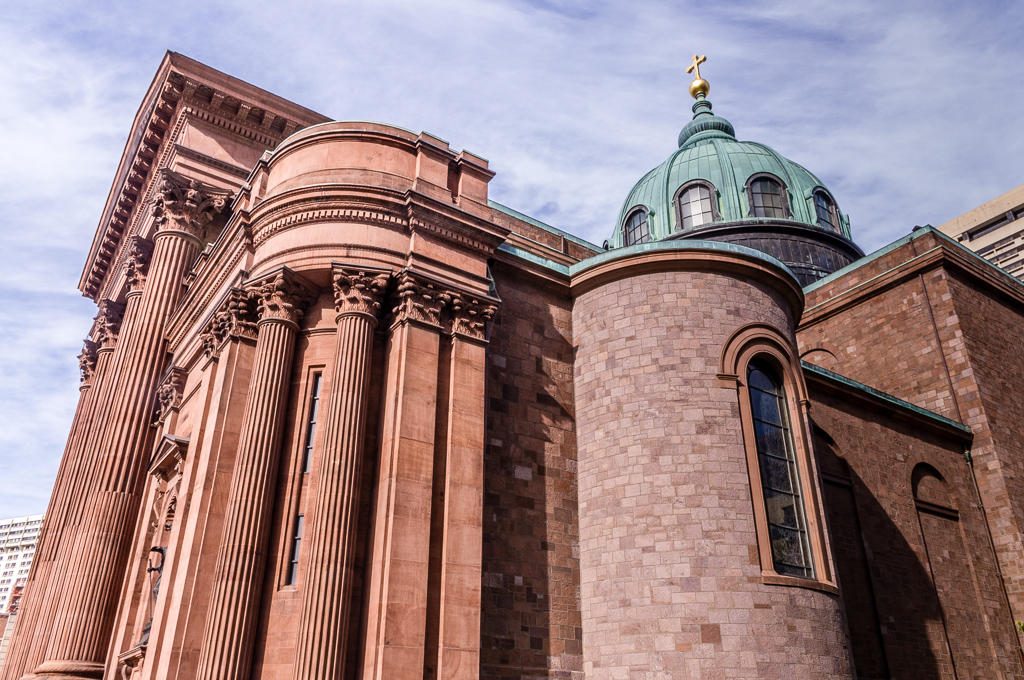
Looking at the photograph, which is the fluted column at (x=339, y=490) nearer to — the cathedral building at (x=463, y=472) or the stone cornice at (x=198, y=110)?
the cathedral building at (x=463, y=472)

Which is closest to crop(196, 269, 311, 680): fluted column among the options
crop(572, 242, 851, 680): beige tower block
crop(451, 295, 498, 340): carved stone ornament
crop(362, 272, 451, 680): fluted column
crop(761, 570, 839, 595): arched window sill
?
crop(362, 272, 451, 680): fluted column

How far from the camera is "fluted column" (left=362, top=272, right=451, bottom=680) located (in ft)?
38.4

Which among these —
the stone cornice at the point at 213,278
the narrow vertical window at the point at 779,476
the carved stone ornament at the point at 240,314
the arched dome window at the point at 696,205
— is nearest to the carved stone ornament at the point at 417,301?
the carved stone ornament at the point at 240,314

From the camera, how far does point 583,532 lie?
15.1 meters

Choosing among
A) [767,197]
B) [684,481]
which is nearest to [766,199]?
[767,197]

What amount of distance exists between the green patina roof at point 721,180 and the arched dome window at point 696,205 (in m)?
0.28

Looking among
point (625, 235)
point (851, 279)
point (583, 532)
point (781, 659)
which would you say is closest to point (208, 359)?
point (583, 532)

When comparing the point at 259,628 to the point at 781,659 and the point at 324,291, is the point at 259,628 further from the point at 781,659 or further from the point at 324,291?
the point at 781,659

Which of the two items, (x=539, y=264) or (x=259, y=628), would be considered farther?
(x=539, y=264)

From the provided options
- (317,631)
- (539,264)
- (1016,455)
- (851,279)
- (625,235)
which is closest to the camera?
(317,631)

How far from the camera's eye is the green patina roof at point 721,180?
3594cm

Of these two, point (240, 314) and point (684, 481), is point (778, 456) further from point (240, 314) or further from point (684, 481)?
point (240, 314)

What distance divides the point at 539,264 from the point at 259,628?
900cm

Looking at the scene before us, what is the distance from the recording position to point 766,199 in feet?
118
